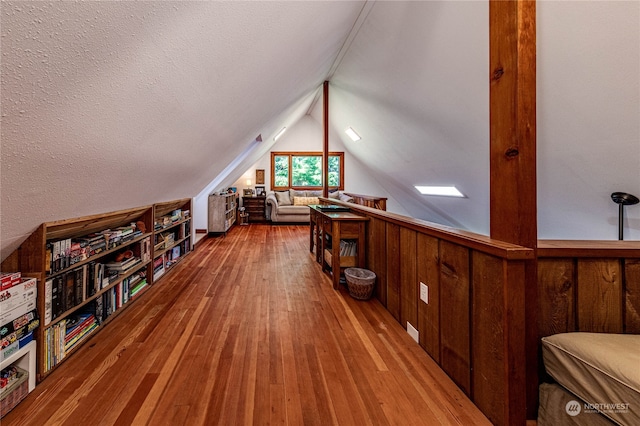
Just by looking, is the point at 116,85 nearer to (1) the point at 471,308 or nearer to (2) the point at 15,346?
(2) the point at 15,346

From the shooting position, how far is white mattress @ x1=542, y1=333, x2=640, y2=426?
28.9 inches

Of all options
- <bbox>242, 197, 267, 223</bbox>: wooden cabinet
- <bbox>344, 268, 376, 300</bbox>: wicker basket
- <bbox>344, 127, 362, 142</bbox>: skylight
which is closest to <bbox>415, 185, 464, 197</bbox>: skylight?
<bbox>344, 127, 362, 142</bbox>: skylight

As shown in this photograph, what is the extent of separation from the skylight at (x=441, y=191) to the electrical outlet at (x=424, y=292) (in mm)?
2353

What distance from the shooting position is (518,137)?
3.29 ft

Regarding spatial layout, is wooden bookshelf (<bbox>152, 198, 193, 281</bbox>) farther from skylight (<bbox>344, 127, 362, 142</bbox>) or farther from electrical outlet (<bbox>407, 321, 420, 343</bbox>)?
skylight (<bbox>344, 127, 362, 142</bbox>)

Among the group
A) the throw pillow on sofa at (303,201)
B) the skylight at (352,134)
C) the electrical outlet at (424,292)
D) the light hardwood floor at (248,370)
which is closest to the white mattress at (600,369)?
the light hardwood floor at (248,370)

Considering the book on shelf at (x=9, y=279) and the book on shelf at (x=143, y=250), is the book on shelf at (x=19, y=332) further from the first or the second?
the book on shelf at (x=143, y=250)

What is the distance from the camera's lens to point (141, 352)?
5.09 feet

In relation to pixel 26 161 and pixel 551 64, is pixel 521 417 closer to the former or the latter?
pixel 551 64

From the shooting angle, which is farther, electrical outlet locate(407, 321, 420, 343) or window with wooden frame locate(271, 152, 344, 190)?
window with wooden frame locate(271, 152, 344, 190)

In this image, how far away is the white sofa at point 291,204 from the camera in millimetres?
6863

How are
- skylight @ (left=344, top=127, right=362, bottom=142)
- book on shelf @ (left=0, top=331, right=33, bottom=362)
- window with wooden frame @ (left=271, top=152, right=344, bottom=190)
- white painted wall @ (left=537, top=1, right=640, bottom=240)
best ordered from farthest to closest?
window with wooden frame @ (left=271, top=152, right=344, bottom=190) → skylight @ (left=344, top=127, right=362, bottom=142) → white painted wall @ (left=537, top=1, right=640, bottom=240) → book on shelf @ (left=0, top=331, right=33, bottom=362)

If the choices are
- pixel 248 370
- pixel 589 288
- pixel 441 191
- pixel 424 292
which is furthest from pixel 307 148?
pixel 589 288

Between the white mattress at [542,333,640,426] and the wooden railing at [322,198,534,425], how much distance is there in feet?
0.35
